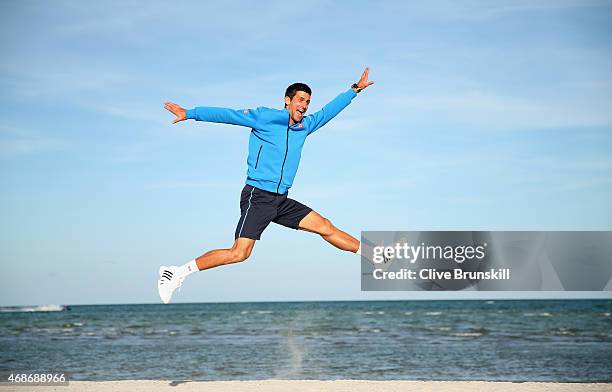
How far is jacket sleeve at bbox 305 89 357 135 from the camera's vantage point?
7516 millimetres

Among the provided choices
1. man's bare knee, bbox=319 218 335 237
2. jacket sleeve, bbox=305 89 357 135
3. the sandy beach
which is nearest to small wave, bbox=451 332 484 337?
the sandy beach

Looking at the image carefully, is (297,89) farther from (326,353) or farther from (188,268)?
(326,353)

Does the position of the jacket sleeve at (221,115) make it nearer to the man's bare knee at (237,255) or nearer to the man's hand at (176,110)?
the man's hand at (176,110)

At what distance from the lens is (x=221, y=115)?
7090 mm

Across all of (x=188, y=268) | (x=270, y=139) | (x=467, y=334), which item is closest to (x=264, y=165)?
(x=270, y=139)

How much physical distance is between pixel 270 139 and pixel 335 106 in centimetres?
93

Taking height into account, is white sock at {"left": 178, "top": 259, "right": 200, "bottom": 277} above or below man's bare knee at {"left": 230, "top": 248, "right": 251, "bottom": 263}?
below

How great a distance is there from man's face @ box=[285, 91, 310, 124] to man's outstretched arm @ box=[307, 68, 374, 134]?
21cm

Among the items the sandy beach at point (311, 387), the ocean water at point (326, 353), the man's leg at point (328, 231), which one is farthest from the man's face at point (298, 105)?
the ocean water at point (326, 353)

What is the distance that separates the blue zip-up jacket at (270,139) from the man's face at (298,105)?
6 centimetres

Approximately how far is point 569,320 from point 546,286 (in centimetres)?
2744

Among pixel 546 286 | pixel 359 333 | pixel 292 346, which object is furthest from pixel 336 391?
pixel 359 333

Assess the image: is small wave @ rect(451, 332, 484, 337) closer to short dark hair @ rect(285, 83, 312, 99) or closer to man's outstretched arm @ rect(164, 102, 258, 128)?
short dark hair @ rect(285, 83, 312, 99)

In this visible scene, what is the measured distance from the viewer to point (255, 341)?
2789 cm
